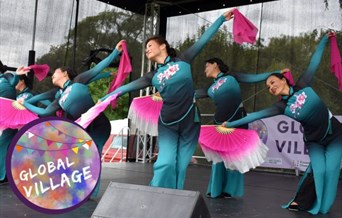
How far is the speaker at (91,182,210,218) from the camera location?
188 centimetres

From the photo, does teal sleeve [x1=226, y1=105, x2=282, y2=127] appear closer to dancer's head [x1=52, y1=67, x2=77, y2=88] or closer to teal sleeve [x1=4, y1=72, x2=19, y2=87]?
dancer's head [x1=52, y1=67, x2=77, y2=88]

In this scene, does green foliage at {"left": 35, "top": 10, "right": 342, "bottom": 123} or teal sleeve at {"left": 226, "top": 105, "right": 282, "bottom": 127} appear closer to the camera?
teal sleeve at {"left": 226, "top": 105, "right": 282, "bottom": 127}

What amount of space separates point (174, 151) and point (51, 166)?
1.17 meters

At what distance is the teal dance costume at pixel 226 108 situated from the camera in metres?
4.22

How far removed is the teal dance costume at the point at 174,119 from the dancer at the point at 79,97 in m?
0.70

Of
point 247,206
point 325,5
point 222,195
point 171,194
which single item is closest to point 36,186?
point 171,194

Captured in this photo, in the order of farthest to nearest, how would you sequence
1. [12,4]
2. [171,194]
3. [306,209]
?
[12,4]
[306,209]
[171,194]

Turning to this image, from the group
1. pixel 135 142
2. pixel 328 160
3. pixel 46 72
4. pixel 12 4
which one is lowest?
pixel 135 142

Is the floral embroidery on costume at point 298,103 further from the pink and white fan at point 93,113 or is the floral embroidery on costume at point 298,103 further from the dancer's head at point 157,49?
the pink and white fan at point 93,113

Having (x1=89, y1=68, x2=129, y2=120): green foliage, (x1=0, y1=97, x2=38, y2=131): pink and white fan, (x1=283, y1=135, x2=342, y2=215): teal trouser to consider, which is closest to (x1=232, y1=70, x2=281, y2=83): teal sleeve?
(x1=283, y1=135, x2=342, y2=215): teal trouser

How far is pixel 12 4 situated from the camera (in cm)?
664

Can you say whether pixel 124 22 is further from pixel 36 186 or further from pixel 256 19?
pixel 36 186

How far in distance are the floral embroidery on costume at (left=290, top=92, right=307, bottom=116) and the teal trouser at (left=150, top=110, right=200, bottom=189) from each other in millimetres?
1010

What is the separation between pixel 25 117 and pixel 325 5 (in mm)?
4934
